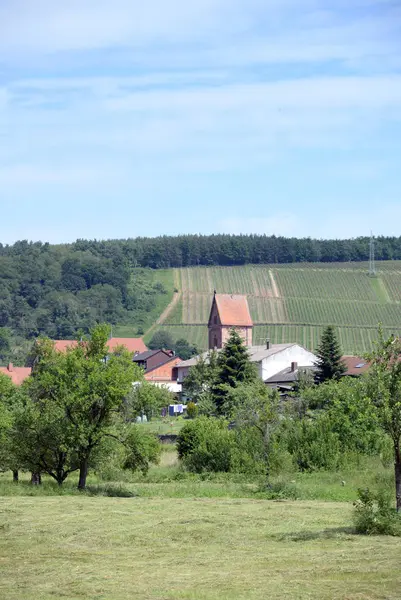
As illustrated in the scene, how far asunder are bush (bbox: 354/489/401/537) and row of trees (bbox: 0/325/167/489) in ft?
53.0

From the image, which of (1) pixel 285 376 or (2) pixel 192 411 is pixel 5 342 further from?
(2) pixel 192 411

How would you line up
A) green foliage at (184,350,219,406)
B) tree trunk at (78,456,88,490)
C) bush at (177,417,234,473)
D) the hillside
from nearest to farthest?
tree trunk at (78,456,88,490) < bush at (177,417,234,473) < green foliage at (184,350,219,406) < the hillside

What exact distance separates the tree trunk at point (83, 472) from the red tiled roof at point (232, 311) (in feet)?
340

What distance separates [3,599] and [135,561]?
4515 millimetres

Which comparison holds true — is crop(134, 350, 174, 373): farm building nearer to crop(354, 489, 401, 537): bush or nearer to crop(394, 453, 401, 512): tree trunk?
crop(394, 453, 401, 512): tree trunk

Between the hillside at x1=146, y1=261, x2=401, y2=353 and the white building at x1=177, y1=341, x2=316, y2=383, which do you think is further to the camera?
the hillside at x1=146, y1=261, x2=401, y2=353

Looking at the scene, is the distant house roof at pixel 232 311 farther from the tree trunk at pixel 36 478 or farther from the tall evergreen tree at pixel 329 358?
the tree trunk at pixel 36 478

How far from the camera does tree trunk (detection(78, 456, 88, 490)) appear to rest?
135 ft

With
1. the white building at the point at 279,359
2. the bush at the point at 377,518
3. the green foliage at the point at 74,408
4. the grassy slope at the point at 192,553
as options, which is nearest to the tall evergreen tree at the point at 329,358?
the white building at the point at 279,359

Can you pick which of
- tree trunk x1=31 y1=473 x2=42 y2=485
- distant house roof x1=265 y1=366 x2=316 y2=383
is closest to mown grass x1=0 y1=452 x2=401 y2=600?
tree trunk x1=31 y1=473 x2=42 y2=485

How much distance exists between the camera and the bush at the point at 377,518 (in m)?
25.4

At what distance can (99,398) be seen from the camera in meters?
40.7

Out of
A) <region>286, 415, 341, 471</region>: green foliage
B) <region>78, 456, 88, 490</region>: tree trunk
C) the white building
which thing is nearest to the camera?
<region>78, 456, 88, 490</region>: tree trunk

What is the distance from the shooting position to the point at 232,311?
148000 mm
